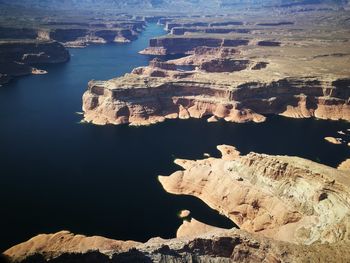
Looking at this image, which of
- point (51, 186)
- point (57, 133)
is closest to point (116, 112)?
point (57, 133)

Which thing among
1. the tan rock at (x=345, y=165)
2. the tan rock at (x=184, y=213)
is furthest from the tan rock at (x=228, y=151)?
the tan rock at (x=184, y=213)

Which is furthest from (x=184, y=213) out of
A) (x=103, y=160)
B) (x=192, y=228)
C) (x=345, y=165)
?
(x=345, y=165)

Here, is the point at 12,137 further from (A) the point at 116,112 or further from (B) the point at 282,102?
(B) the point at 282,102

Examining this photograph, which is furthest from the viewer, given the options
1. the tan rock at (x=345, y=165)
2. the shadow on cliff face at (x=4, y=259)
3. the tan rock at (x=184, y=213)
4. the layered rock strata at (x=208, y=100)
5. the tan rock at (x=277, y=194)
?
the layered rock strata at (x=208, y=100)

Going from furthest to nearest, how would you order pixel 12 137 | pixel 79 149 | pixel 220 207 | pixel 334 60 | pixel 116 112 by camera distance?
pixel 334 60 < pixel 116 112 < pixel 12 137 < pixel 79 149 < pixel 220 207

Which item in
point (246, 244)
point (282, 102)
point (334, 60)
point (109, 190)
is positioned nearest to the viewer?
point (246, 244)

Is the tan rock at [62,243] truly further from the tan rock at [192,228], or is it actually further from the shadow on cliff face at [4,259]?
the shadow on cliff face at [4,259]

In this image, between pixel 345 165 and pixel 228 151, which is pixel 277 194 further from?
pixel 345 165

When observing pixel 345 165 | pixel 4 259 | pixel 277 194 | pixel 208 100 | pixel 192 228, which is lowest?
pixel 345 165

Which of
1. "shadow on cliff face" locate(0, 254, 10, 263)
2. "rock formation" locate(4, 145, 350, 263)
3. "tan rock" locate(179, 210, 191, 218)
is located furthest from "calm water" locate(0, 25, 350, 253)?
"shadow on cliff face" locate(0, 254, 10, 263)
